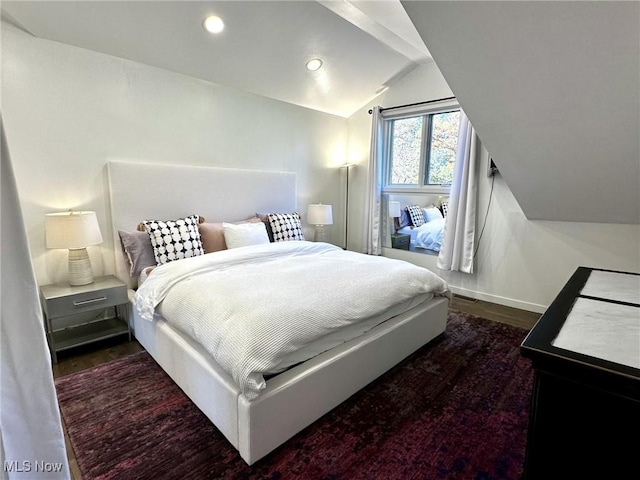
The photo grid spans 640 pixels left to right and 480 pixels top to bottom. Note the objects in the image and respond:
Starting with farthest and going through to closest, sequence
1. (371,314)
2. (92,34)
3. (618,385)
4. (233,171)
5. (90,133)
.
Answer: (233,171)
(90,133)
(92,34)
(371,314)
(618,385)

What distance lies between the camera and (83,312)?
2340mm

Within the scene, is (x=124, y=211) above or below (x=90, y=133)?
below

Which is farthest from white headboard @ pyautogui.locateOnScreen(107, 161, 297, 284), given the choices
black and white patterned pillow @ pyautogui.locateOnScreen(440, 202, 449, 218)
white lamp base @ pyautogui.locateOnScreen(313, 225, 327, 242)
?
black and white patterned pillow @ pyautogui.locateOnScreen(440, 202, 449, 218)

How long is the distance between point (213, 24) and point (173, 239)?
5.74 feet

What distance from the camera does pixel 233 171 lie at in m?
3.44

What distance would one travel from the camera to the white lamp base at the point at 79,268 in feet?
8.02

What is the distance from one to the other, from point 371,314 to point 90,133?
2588mm

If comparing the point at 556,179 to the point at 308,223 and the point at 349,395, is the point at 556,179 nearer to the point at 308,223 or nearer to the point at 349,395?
the point at 349,395

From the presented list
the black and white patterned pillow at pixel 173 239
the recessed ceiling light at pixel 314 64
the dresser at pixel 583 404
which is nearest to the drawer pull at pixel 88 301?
the black and white patterned pillow at pixel 173 239

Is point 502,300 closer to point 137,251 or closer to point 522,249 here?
point 522,249

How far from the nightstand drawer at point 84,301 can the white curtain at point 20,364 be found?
1.71 m

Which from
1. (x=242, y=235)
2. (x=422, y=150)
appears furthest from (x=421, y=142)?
(x=242, y=235)

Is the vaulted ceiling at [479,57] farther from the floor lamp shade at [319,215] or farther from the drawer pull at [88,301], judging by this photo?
the drawer pull at [88,301]

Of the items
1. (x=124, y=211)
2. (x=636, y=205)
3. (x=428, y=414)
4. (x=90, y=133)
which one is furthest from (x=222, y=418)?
(x=636, y=205)
